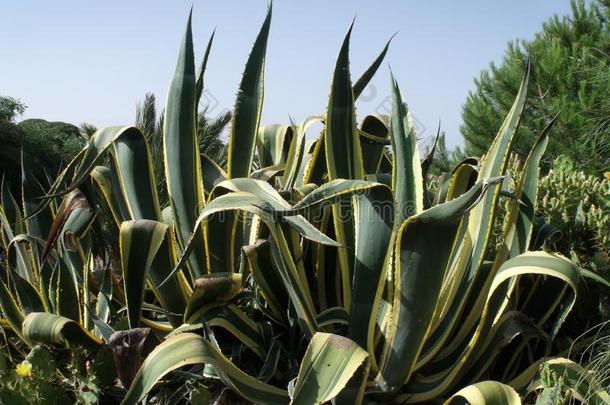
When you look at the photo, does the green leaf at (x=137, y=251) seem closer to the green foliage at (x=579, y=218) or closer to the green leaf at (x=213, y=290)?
the green leaf at (x=213, y=290)

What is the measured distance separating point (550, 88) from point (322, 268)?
10203 millimetres

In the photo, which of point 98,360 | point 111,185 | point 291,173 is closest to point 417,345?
point 291,173

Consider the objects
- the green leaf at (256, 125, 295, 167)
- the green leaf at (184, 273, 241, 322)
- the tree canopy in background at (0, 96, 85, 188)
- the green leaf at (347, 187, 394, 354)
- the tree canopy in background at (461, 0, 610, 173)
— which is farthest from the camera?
the tree canopy in background at (0, 96, 85, 188)

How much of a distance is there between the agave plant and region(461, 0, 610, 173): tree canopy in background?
9.90 metres

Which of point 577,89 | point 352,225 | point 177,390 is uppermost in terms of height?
point 577,89

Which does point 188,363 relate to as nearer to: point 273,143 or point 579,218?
point 273,143

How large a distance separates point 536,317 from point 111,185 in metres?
1.43

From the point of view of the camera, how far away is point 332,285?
6.97 feet

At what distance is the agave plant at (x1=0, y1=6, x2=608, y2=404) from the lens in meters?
1.62

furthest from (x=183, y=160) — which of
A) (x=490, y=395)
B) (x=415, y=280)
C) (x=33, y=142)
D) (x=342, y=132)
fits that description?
(x=33, y=142)

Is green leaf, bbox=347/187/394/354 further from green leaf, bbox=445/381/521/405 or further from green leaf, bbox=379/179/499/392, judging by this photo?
green leaf, bbox=445/381/521/405

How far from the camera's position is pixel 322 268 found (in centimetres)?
210

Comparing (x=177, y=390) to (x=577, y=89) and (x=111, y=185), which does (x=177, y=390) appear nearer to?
(x=111, y=185)

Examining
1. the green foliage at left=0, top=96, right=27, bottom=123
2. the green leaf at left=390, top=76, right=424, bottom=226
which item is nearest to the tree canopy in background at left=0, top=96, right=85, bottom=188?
the green foliage at left=0, top=96, right=27, bottom=123
